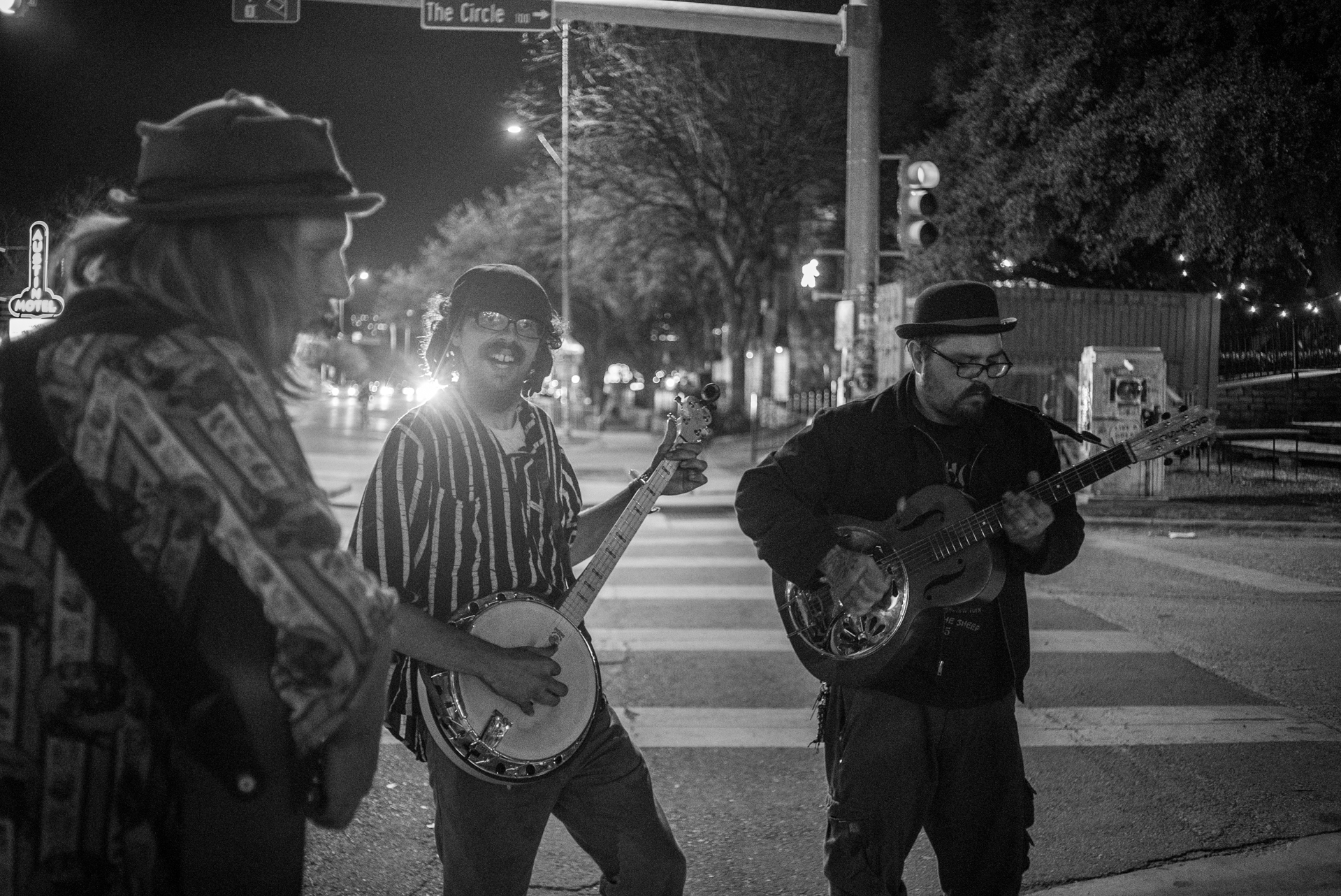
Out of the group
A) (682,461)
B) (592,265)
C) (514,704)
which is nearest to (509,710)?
(514,704)

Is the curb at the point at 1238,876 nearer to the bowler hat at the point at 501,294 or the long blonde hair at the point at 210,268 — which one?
the bowler hat at the point at 501,294

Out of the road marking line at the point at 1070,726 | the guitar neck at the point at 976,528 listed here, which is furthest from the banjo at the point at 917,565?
the road marking line at the point at 1070,726

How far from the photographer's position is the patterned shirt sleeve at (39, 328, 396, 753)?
153 centimetres

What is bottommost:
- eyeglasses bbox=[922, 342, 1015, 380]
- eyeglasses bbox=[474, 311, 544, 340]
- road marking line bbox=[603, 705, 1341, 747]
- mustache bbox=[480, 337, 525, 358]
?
road marking line bbox=[603, 705, 1341, 747]

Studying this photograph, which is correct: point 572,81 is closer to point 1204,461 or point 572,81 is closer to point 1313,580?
point 1204,461

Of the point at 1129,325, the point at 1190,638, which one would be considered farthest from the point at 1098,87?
the point at 1190,638

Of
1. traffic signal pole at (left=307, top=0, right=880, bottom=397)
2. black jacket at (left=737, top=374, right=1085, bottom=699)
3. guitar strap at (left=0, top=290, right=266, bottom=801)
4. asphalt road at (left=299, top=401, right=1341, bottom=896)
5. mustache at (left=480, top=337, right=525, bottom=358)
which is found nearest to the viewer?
guitar strap at (left=0, top=290, right=266, bottom=801)

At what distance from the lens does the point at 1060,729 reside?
5.88 m

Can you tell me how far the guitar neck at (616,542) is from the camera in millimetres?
2830

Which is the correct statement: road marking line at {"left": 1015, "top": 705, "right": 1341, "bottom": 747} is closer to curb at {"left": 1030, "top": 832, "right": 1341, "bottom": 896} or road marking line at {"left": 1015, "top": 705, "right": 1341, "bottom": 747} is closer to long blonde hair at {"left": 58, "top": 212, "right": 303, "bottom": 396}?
curb at {"left": 1030, "top": 832, "right": 1341, "bottom": 896}

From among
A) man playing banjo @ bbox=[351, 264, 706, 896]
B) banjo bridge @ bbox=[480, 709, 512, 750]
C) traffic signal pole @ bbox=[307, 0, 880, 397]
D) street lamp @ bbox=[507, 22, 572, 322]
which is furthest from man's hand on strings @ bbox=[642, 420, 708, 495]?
street lamp @ bbox=[507, 22, 572, 322]

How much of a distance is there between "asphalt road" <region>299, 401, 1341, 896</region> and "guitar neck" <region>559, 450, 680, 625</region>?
1.04m

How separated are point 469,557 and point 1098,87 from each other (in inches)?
791

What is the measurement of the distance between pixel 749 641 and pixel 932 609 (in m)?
4.62
